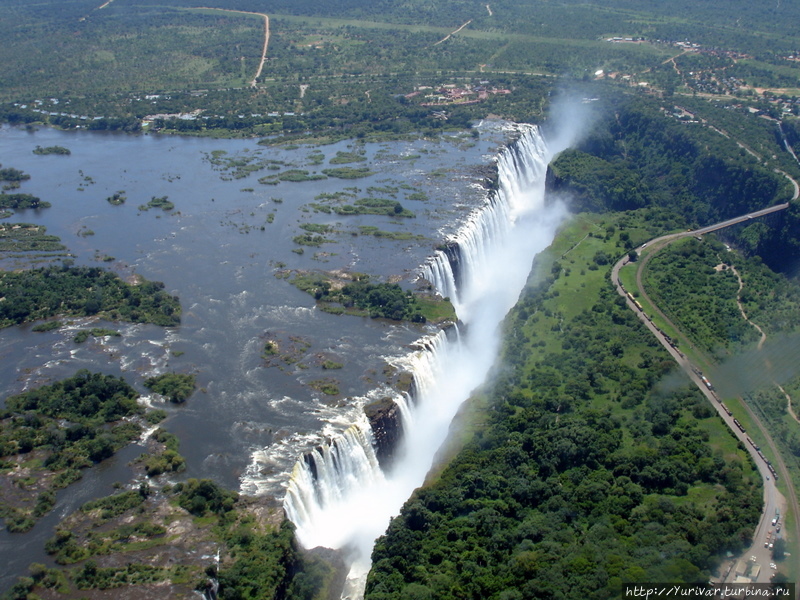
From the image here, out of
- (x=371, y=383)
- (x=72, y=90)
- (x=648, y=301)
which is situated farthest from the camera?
(x=72, y=90)

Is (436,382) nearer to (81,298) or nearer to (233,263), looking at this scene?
(233,263)

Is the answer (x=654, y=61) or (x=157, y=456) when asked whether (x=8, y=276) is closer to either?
(x=157, y=456)

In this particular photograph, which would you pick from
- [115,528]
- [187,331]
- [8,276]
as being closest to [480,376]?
[187,331]

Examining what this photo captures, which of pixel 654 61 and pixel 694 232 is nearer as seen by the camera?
pixel 694 232

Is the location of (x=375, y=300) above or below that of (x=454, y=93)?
below

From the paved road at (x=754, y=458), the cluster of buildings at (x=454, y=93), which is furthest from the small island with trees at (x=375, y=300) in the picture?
the cluster of buildings at (x=454, y=93)

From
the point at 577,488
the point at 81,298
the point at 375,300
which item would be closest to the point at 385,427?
the point at 577,488

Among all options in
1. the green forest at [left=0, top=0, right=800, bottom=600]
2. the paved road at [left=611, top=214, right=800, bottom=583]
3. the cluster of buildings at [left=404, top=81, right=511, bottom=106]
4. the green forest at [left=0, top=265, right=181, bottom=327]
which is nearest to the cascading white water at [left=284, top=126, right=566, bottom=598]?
the green forest at [left=0, top=0, right=800, bottom=600]
